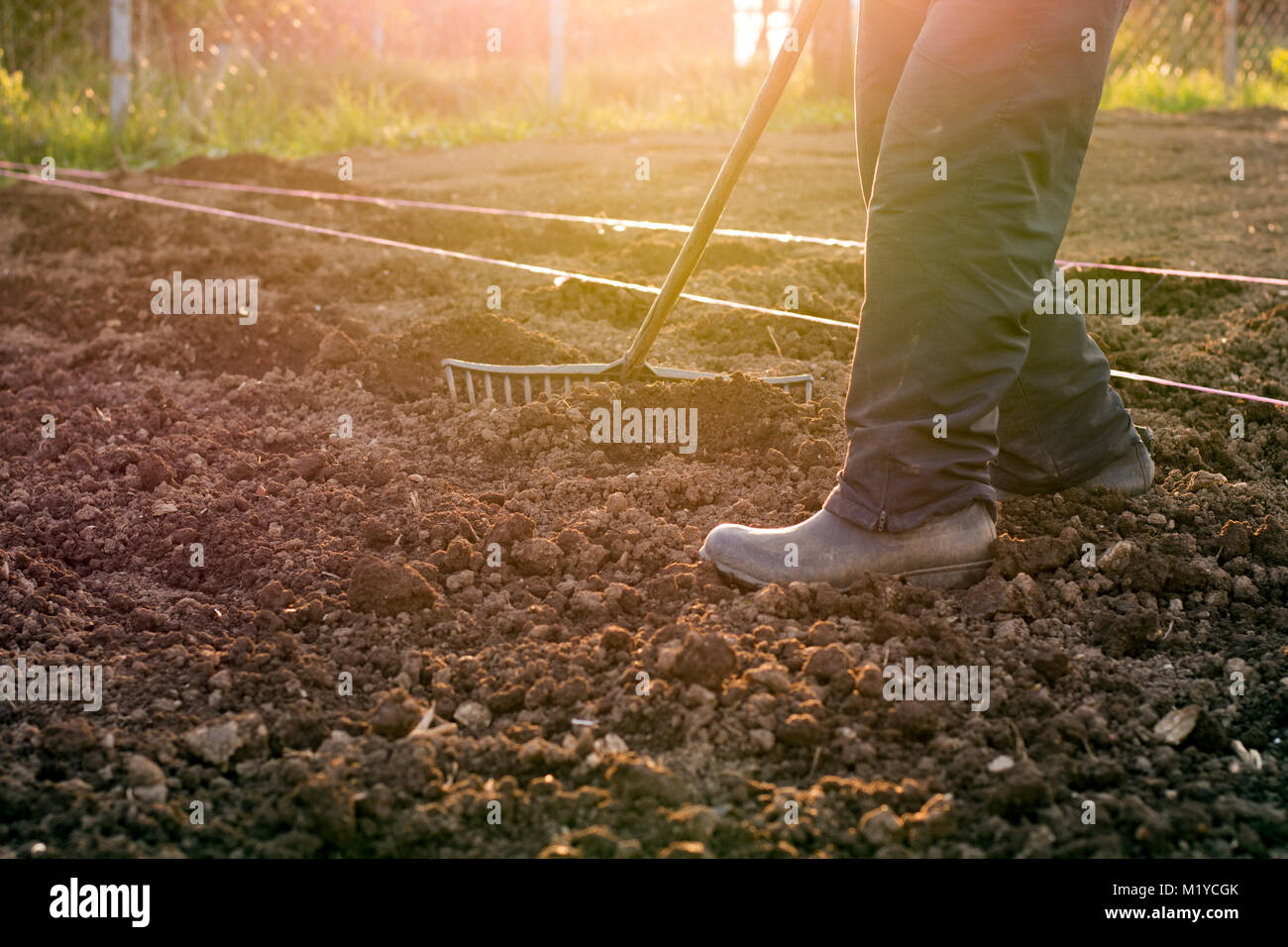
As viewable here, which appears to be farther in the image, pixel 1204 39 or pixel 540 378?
pixel 1204 39

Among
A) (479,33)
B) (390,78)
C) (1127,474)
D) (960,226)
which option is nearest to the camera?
(960,226)

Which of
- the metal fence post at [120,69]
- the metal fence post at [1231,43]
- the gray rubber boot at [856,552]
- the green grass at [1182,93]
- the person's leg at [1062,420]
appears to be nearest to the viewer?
the gray rubber boot at [856,552]

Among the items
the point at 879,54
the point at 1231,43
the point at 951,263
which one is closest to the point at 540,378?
the point at 879,54

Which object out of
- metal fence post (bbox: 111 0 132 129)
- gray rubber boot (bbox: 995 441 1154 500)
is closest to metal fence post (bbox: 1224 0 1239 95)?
metal fence post (bbox: 111 0 132 129)

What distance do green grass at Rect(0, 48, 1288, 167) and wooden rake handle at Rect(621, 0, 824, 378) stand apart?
19.2 feet

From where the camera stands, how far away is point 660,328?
119 inches

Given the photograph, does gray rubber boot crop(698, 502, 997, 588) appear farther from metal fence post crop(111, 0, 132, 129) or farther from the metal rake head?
metal fence post crop(111, 0, 132, 129)

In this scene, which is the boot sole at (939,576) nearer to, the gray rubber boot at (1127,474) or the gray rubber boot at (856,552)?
the gray rubber boot at (856,552)

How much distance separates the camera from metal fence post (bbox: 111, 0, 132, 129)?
737 cm

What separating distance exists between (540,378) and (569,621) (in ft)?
4.26

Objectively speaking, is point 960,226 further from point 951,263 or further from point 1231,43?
point 1231,43

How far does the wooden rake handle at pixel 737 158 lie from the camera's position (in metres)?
2.31

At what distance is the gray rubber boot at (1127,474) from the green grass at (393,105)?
683cm

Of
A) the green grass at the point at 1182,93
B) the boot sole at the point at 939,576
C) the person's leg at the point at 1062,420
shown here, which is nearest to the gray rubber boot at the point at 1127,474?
the person's leg at the point at 1062,420
